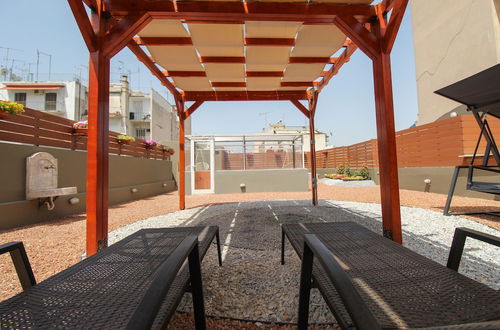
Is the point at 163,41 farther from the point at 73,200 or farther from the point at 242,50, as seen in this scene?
the point at 73,200

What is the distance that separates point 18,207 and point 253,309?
4692 mm

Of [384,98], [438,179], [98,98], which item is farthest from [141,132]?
[384,98]

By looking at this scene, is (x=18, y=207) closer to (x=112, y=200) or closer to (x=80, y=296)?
(x=112, y=200)

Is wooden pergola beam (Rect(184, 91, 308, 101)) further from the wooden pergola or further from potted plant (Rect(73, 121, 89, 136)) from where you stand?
potted plant (Rect(73, 121, 89, 136))

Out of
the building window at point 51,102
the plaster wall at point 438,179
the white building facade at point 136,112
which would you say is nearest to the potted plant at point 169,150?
the plaster wall at point 438,179

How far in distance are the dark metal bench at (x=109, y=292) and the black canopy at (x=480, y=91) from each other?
366cm

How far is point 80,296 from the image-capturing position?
1.05m

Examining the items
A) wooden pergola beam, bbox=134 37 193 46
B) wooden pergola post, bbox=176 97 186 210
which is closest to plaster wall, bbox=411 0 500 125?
wooden pergola beam, bbox=134 37 193 46

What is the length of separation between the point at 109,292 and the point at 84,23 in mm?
2439

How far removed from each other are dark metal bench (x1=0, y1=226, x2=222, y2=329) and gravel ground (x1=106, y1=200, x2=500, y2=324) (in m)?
0.41

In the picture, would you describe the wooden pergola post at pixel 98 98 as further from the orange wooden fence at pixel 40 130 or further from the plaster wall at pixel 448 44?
the plaster wall at pixel 448 44

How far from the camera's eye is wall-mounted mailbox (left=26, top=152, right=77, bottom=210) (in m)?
4.05

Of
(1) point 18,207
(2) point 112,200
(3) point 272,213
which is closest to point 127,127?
(2) point 112,200

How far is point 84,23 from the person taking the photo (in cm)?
215
